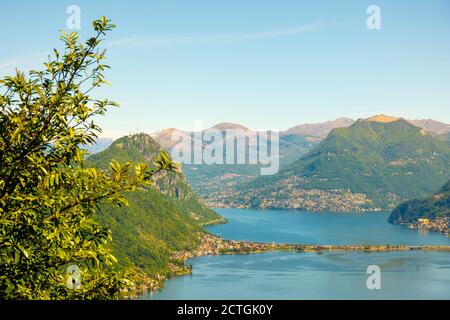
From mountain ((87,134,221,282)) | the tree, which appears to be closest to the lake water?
mountain ((87,134,221,282))

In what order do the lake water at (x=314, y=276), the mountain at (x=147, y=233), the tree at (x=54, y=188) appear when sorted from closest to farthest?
1. the tree at (x=54, y=188)
2. the lake water at (x=314, y=276)
3. the mountain at (x=147, y=233)

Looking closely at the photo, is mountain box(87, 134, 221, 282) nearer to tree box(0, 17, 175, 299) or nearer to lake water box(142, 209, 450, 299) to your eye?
lake water box(142, 209, 450, 299)

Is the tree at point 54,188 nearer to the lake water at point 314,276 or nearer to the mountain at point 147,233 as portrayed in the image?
the lake water at point 314,276

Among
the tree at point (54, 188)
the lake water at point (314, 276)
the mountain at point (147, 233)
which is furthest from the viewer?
the mountain at point (147, 233)

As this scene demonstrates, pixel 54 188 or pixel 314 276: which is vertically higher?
pixel 54 188

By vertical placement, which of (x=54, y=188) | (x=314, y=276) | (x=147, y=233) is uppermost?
(x=54, y=188)

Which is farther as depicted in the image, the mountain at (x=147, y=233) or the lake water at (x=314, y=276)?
the mountain at (x=147, y=233)

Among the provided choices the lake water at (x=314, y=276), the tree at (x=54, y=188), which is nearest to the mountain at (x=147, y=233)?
the lake water at (x=314, y=276)

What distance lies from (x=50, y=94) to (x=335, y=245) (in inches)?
6222

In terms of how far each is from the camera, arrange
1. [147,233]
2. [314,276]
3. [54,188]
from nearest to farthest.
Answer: [54,188] < [314,276] < [147,233]

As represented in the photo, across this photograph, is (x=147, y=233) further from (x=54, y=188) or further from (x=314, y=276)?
(x=54, y=188)

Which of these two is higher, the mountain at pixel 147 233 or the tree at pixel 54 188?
the tree at pixel 54 188

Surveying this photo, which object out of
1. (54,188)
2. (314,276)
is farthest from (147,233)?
(54,188)
